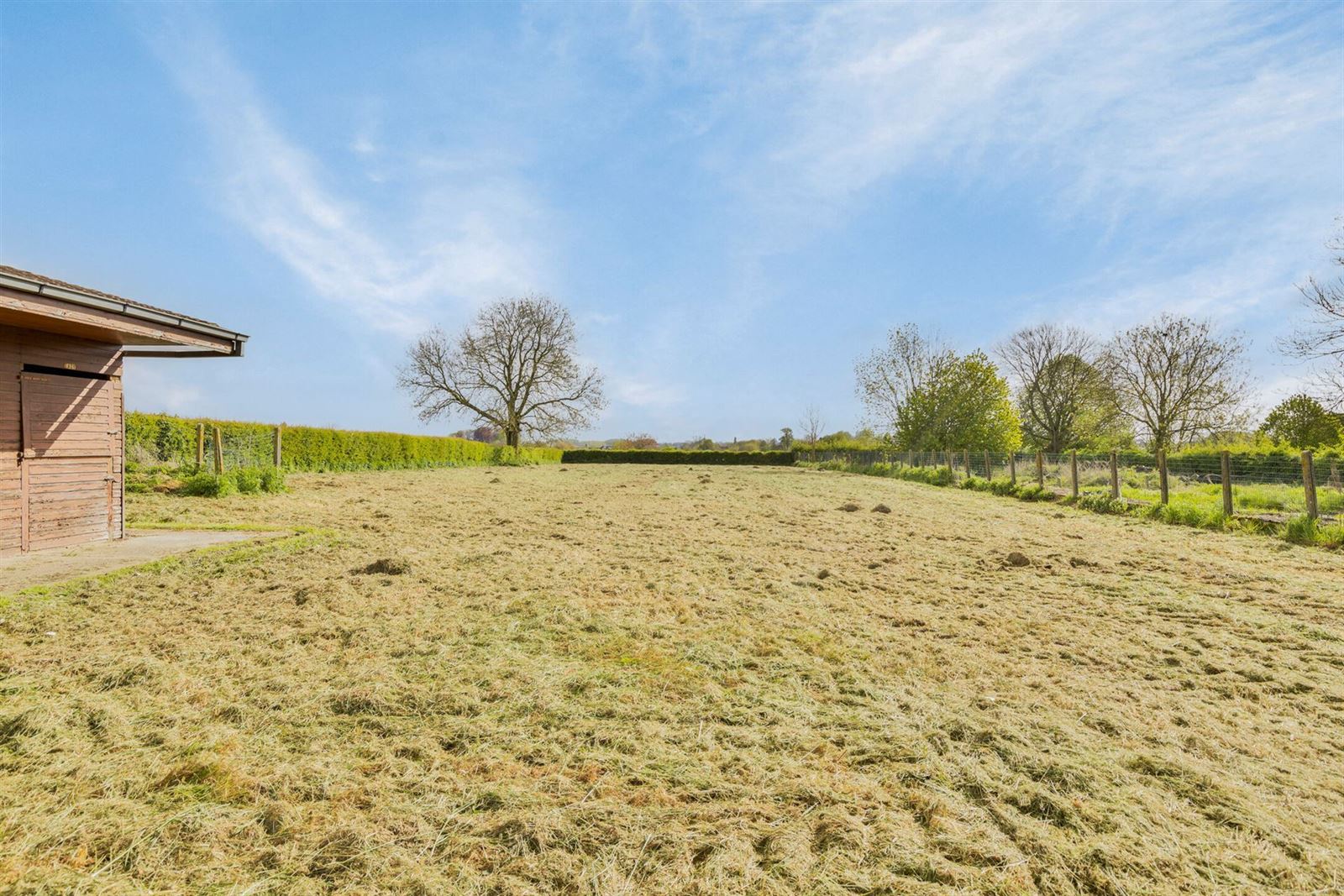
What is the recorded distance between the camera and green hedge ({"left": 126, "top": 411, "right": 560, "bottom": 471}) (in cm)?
1366

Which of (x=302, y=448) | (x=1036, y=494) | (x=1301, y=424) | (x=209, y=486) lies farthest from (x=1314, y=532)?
(x=302, y=448)

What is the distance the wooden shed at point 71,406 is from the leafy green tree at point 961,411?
29747 millimetres

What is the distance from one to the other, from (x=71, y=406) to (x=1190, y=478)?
66.8ft

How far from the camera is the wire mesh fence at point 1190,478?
10031mm

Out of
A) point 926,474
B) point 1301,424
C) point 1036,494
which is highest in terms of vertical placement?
point 1301,424

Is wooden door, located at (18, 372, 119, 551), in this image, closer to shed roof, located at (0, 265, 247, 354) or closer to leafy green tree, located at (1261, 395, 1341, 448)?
shed roof, located at (0, 265, 247, 354)

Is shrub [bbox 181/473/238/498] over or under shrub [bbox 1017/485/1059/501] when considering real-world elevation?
over

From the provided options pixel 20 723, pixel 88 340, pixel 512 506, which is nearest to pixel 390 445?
pixel 512 506

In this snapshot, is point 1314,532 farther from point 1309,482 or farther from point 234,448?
point 234,448

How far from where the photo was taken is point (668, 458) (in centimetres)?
4603

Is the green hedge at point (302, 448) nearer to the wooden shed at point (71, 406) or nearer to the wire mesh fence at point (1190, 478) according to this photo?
the wooden shed at point (71, 406)

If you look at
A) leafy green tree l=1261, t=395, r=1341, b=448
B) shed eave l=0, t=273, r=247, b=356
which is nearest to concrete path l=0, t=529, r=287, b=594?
shed eave l=0, t=273, r=247, b=356

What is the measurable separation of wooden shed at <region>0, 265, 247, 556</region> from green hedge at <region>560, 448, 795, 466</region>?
1437 inches

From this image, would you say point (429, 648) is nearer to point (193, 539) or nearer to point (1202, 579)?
point (193, 539)
